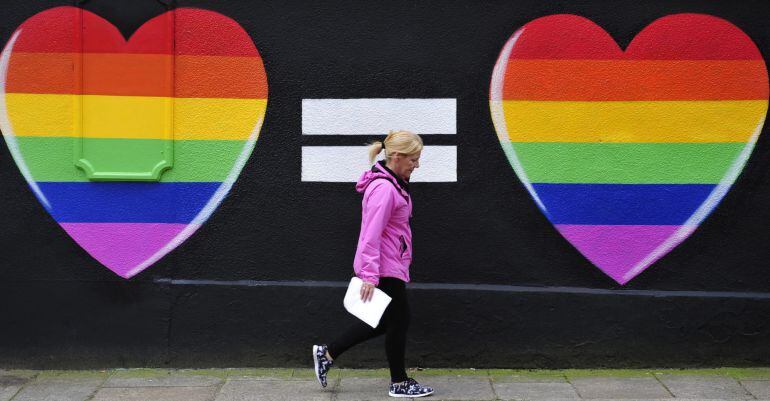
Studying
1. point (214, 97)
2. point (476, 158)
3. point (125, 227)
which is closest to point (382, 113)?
point (476, 158)

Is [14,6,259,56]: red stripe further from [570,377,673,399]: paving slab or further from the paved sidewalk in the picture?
[570,377,673,399]: paving slab

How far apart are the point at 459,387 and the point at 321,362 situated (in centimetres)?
92

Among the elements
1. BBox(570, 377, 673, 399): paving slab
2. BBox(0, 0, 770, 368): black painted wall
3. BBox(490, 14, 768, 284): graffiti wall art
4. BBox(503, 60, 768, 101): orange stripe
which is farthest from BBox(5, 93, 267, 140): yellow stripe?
BBox(570, 377, 673, 399): paving slab

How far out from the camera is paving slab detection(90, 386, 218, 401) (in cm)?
562

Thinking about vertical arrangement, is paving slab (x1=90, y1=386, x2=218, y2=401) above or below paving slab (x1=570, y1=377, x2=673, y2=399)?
below

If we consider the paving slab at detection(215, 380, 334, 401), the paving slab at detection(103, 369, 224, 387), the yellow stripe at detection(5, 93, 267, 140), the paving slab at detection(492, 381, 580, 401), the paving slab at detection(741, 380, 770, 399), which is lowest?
the paving slab at detection(103, 369, 224, 387)

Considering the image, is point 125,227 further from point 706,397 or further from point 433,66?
point 706,397

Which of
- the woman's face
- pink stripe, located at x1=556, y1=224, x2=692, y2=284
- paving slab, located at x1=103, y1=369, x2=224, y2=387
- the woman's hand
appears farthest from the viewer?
pink stripe, located at x1=556, y1=224, x2=692, y2=284

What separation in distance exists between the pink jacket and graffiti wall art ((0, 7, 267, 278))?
1.26 metres

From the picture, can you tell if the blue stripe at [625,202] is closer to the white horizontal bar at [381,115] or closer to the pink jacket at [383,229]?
the white horizontal bar at [381,115]

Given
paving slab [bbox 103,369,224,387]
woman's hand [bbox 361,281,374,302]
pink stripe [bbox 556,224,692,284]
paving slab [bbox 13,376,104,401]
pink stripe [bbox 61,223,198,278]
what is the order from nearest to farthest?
woman's hand [bbox 361,281,374,302], paving slab [bbox 13,376,104,401], paving slab [bbox 103,369,224,387], pink stripe [bbox 556,224,692,284], pink stripe [bbox 61,223,198,278]

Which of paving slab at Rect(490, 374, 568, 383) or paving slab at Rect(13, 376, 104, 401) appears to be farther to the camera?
paving slab at Rect(490, 374, 568, 383)

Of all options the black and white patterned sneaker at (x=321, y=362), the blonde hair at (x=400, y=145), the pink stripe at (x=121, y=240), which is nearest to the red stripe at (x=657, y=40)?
the blonde hair at (x=400, y=145)

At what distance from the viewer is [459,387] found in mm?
5812
